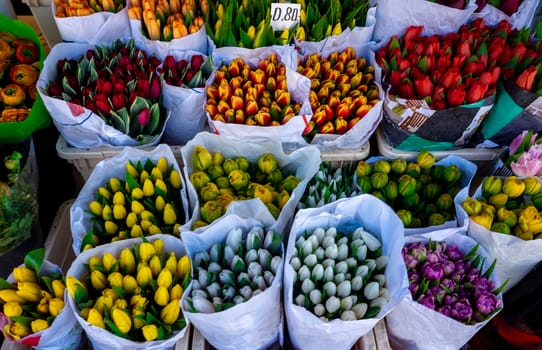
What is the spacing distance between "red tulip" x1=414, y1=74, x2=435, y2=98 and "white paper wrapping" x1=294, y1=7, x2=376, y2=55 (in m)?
0.30

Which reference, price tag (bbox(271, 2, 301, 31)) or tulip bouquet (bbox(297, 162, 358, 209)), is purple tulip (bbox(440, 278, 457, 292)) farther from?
price tag (bbox(271, 2, 301, 31))

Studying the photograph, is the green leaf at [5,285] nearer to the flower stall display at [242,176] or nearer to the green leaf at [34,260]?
the green leaf at [34,260]

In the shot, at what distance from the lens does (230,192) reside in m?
1.21

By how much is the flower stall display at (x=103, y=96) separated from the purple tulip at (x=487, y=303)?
1.07m

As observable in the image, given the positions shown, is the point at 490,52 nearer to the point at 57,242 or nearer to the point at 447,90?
the point at 447,90

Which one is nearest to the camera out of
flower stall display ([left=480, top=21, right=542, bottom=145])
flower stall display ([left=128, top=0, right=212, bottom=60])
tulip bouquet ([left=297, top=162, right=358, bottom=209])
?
tulip bouquet ([left=297, top=162, right=358, bottom=209])

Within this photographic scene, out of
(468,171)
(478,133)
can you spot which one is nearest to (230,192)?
(468,171)

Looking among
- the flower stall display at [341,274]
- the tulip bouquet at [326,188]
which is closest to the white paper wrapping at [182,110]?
the tulip bouquet at [326,188]

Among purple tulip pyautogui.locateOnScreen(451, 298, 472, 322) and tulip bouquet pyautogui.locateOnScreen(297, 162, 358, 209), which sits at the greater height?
tulip bouquet pyautogui.locateOnScreen(297, 162, 358, 209)

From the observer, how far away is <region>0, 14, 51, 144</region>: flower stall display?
1.33 m

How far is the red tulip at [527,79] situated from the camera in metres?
1.35

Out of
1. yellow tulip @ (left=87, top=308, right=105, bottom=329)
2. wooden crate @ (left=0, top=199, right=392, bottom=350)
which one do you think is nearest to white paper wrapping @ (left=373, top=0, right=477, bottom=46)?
wooden crate @ (left=0, top=199, right=392, bottom=350)

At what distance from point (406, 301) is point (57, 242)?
112cm

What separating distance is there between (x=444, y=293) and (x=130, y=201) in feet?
2.84
